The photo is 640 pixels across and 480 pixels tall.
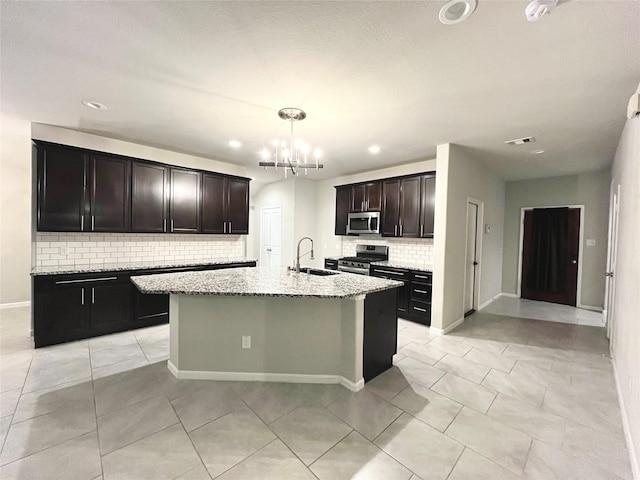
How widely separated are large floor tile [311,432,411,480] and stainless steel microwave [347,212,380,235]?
374 centimetres

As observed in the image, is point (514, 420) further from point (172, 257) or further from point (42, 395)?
point (172, 257)

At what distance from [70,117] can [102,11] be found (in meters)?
2.16

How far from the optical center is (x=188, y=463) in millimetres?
1636

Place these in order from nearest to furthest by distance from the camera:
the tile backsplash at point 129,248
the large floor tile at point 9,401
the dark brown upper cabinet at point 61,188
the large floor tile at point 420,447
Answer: the large floor tile at point 420,447, the large floor tile at point 9,401, the dark brown upper cabinet at point 61,188, the tile backsplash at point 129,248

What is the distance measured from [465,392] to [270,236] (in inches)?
219

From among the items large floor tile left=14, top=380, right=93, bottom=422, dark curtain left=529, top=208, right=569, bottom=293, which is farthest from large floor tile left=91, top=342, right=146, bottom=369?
dark curtain left=529, top=208, right=569, bottom=293

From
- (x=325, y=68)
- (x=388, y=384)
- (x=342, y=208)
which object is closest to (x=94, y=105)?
(x=325, y=68)

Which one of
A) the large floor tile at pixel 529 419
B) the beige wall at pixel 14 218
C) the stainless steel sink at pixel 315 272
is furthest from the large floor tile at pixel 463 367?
the beige wall at pixel 14 218

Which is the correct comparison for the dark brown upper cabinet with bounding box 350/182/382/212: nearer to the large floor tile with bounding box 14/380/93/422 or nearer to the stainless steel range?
the stainless steel range

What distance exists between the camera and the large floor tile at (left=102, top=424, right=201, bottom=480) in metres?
1.55

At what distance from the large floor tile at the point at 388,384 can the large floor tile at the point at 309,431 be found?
21.3 inches

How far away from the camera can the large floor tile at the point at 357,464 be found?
1579 mm

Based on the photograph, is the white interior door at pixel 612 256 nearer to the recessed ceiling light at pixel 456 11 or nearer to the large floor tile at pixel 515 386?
the large floor tile at pixel 515 386

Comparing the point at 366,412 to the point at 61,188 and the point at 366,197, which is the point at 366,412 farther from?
the point at 61,188
